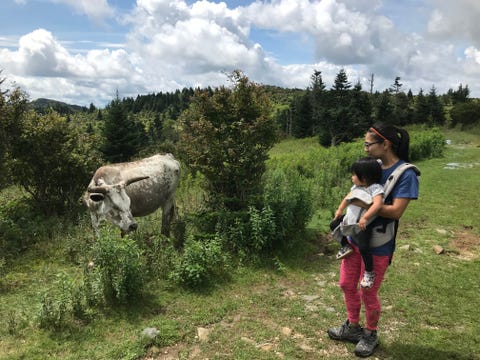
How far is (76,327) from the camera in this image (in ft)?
15.4

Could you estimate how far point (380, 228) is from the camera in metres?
3.69

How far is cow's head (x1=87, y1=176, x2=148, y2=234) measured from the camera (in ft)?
20.8

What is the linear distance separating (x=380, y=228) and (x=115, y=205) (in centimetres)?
456

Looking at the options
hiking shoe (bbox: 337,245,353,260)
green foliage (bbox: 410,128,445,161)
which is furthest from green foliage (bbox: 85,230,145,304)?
green foliage (bbox: 410,128,445,161)

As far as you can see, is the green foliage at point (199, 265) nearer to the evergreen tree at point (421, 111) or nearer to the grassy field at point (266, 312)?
the grassy field at point (266, 312)

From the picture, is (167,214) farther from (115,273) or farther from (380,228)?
(380,228)

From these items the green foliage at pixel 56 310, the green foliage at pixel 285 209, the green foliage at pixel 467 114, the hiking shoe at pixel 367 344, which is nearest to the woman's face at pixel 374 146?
the hiking shoe at pixel 367 344

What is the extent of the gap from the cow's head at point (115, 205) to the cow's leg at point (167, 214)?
1714mm

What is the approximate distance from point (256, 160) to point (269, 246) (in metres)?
1.76

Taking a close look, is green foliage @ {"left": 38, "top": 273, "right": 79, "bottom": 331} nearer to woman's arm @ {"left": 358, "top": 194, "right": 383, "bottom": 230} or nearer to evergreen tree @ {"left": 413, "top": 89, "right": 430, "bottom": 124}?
woman's arm @ {"left": 358, "top": 194, "right": 383, "bottom": 230}

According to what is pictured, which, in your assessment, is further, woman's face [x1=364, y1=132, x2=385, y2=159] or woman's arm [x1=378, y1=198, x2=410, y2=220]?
woman's face [x1=364, y1=132, x2=385, y2=159]

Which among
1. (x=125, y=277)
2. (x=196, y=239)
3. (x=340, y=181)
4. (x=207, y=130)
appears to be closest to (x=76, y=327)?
(x=125, y=277)

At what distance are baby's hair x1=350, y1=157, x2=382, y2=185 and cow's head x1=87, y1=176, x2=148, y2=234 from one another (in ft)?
13.7

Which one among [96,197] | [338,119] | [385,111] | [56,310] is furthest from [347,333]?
[385,111]
